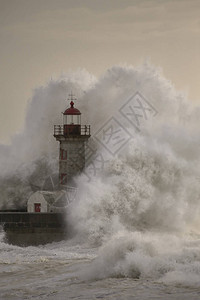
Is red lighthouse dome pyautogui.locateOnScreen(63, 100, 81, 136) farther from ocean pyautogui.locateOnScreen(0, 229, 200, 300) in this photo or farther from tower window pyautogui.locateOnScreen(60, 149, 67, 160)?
ocean pyautogui.locateOnScreen(0, 229, 200, 300)

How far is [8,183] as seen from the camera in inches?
960

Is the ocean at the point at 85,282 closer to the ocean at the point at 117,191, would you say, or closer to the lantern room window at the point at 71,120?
the ocean at the point at 117,191

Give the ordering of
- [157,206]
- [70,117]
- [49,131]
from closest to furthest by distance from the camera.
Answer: [157,206] < [70,117] < [49,131]

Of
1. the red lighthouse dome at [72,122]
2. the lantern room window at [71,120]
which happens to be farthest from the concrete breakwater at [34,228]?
the lantern room window at [71,120]

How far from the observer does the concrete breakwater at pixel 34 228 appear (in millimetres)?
18625

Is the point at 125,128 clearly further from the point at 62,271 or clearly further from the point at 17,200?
the point at 62,271

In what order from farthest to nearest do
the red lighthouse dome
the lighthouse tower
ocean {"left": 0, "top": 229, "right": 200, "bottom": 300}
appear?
the red lighthouse dome, the lighthouse tower, ocean {"left": 0, "top": 229, "right": 200, "bottom": 300}

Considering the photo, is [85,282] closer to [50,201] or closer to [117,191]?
[117,191]

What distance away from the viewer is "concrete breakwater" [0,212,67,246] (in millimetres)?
18625

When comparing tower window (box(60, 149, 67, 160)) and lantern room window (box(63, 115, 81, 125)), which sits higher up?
lantern room window (box(63, 115, 81, 125))

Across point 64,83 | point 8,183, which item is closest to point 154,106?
point 64,83

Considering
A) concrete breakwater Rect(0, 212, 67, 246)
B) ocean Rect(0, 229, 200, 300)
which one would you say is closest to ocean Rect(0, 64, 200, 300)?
ocean Rect(0, 229, 200, 300)

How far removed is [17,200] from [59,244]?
5.53 m

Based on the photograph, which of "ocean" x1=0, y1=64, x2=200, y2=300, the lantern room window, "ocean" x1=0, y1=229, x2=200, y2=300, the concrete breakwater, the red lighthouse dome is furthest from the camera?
the lantern room window
